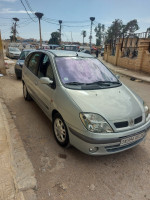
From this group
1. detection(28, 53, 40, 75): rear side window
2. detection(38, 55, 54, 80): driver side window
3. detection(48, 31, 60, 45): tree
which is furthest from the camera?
detection(48, 31, 60, 45): tree

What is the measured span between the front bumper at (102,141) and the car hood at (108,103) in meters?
0.24

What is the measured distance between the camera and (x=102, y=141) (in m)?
2.09

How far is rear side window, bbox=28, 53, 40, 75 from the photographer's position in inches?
151

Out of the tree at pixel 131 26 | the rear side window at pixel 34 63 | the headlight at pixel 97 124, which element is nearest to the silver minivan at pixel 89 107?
the headlight at pixel 97 124

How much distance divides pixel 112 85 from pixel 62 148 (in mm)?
1573

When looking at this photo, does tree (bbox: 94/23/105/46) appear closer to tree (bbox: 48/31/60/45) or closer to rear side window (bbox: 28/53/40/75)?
tree (bbox: 48/31/60/45)

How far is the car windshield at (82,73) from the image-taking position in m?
2.84

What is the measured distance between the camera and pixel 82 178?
2152 millimetres

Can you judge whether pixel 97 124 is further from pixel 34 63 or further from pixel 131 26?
pixel 131 26

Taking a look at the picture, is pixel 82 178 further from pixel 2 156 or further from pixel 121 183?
pixel 2 156

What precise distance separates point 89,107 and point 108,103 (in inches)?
13.9

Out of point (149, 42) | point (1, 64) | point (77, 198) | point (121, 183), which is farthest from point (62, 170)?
point (149, 42)

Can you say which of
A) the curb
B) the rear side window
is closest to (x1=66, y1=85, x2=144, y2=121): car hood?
the curb

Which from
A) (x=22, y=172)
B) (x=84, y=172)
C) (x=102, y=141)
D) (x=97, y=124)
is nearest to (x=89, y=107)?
(x=97, y=124)
